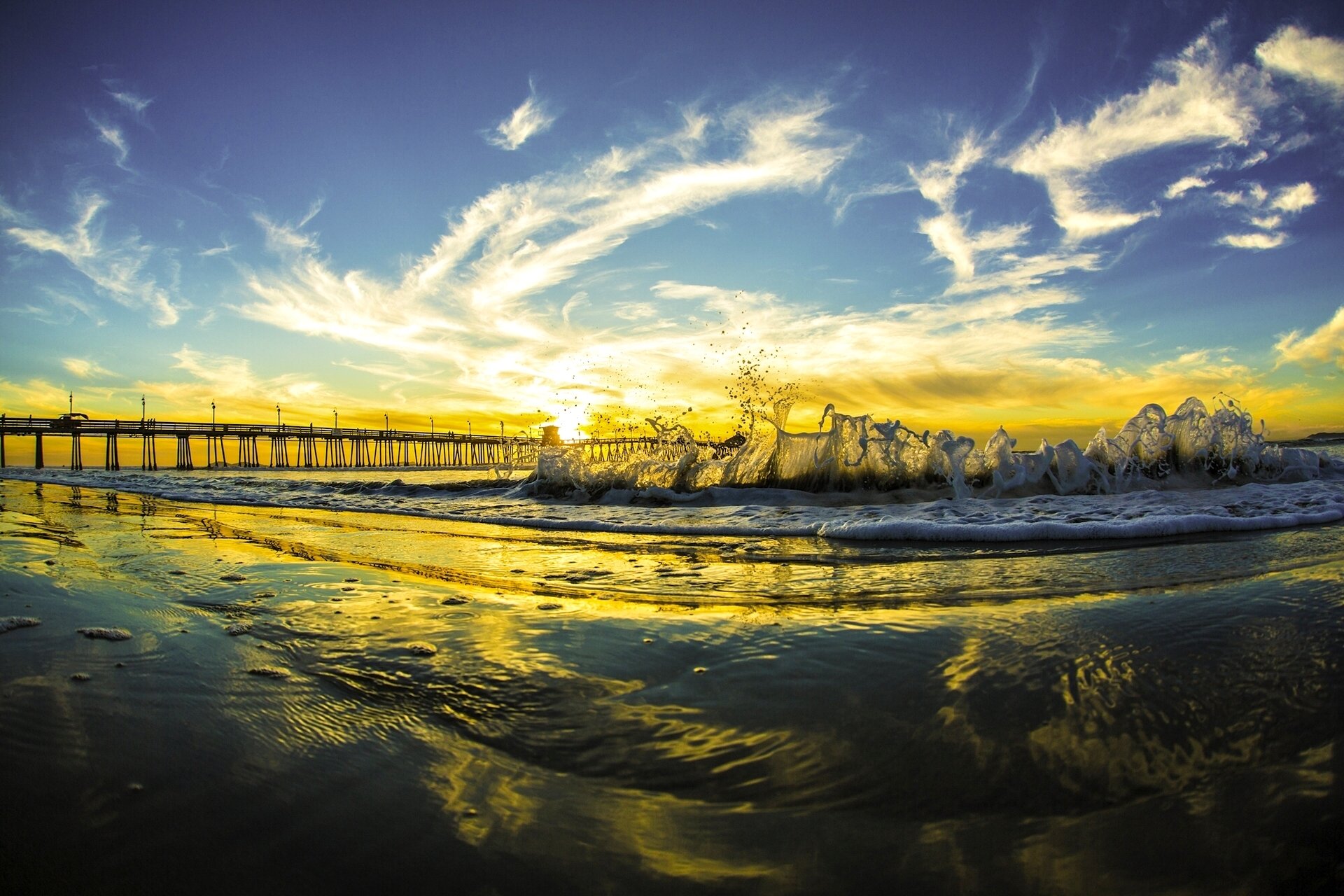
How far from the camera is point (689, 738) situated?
186cm

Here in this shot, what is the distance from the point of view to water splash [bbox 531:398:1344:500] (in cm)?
1024

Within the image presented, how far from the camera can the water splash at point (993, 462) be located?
1024cm

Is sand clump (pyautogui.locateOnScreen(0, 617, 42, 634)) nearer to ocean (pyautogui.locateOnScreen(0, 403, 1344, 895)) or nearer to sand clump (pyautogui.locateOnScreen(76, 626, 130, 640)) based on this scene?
ocean (pyautogui.locateOnScreen(0, 403, 1344, 895))

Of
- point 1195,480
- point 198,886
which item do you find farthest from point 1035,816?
point 1195,480

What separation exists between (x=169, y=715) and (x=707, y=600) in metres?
2.43

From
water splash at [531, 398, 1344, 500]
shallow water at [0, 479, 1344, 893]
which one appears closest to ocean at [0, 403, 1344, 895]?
shallow water at [0, 479, 1344, 893]

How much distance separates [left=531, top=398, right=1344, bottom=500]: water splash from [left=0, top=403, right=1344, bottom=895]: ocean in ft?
17.2

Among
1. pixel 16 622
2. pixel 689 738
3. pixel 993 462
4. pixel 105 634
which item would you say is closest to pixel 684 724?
pixel 689 738

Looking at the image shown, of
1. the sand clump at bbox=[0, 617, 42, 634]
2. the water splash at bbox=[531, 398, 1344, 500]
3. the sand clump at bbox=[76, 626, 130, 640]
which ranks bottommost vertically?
the sand clump at bbox=[76, 626, 130, 640]

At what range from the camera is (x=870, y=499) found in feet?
32.9

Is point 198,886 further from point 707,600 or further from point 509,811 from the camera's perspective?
point 707,600

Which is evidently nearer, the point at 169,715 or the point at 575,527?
the point at 169,715

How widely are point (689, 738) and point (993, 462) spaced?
33.1ft

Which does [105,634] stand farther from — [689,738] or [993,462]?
[993,462]
